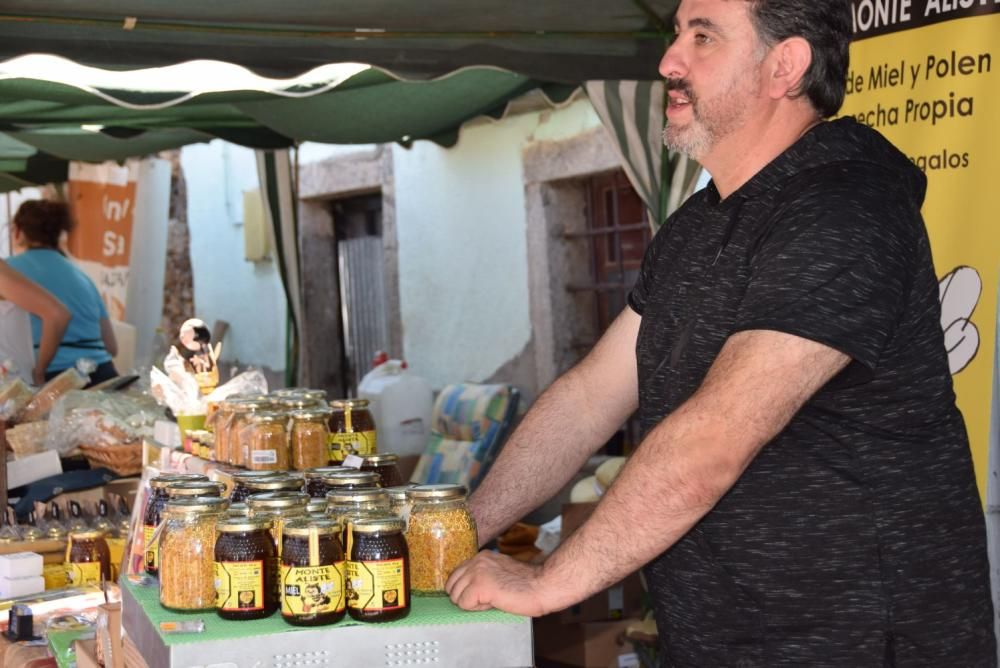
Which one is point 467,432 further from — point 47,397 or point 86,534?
point 86,534

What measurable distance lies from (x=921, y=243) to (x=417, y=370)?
674cm

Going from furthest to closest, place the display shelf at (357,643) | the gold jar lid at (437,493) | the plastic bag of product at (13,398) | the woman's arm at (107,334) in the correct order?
the woman's arm at (107,334)
the plastic bag of product at (13,398)
the gold jar lid at (437,493)
the display shelf at (357,643)

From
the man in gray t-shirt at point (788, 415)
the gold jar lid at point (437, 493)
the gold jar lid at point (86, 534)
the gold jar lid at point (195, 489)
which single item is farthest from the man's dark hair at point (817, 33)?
the gold jar lid at point (86, 534)

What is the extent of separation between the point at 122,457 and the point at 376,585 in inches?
108

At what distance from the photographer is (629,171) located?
4539 millimetres

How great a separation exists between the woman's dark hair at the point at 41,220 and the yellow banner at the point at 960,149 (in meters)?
3.88

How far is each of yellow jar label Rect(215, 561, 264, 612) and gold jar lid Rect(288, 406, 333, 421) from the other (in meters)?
0.92

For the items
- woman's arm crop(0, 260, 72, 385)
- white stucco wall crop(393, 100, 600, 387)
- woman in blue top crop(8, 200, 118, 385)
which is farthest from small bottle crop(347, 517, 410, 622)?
white stucco wall crop(393, 100, 600, 387)

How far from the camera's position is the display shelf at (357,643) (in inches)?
66.7

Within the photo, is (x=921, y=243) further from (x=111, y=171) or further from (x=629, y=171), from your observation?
(x=111, y=171)

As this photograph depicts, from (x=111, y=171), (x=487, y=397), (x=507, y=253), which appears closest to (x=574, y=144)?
(x=507, y=253)

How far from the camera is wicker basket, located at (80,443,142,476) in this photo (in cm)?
427

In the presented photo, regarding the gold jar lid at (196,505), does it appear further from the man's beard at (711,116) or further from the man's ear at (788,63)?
the man's ear at (788,63)

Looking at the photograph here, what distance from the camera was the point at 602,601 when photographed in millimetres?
4742
